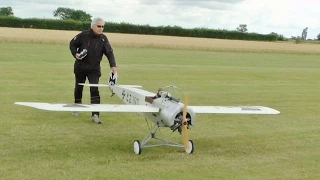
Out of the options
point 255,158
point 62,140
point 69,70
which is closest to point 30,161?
point 62,140

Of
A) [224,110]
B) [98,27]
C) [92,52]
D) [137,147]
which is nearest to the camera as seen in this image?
[137,147]

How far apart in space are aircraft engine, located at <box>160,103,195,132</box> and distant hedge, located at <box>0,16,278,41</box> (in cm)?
6550

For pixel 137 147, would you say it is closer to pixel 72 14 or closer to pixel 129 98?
pixel 129 98

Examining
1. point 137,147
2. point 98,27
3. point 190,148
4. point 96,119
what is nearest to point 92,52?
point 98,27

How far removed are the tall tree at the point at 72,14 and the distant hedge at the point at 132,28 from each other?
54.4 metres

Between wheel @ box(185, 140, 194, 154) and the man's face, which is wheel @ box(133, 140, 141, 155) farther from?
the man's face

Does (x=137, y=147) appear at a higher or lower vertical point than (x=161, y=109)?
lower

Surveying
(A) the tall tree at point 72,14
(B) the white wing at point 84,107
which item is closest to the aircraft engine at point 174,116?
(B) the white wing at point 84,107

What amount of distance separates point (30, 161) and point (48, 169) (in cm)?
46

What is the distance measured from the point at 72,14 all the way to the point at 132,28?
60.2 m

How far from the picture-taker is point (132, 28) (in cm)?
7725

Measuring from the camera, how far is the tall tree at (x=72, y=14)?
13112cm

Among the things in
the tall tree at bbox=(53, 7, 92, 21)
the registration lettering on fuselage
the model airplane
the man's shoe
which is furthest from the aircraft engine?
the tall tree at bbox=(53, 7, 92, 21)

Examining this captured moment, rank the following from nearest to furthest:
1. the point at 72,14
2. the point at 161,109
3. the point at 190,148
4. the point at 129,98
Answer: the point at 161,109
the point at 190,148
the point at 129,98
the point at 72,14
